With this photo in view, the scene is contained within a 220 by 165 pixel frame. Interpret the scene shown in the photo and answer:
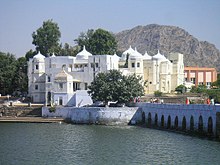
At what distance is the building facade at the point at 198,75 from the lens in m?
89.7

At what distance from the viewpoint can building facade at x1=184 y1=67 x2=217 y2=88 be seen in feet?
294

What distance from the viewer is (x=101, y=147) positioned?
124 feet

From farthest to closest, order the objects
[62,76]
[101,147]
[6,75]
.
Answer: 1. [6,75]
2. [62,76]
3. [101,147]

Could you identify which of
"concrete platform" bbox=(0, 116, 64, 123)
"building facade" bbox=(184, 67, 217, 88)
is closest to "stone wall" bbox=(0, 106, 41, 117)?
"concrete platform" bbox=(0, 116, 64, 123)

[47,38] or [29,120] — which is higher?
[47,38]

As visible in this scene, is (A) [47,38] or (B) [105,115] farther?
(A) [47,38]

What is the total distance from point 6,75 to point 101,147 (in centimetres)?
3864

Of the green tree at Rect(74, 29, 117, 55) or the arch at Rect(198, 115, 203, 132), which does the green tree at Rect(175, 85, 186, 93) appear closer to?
the green tree at Rect(74, 29, 117, 55)

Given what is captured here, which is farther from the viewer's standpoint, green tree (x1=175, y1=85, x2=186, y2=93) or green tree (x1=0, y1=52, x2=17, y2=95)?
green tree (x1=0, y1=52, x2=17, y2=95)

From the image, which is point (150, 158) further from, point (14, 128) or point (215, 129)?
point (14, 128)

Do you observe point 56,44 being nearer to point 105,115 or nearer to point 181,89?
point 181,89

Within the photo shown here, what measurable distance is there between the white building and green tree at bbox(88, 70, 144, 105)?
18.4ft

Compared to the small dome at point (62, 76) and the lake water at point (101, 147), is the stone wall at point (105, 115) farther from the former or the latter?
the small dome at point (62, 76)

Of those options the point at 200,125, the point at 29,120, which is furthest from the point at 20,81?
the point at 200,125
